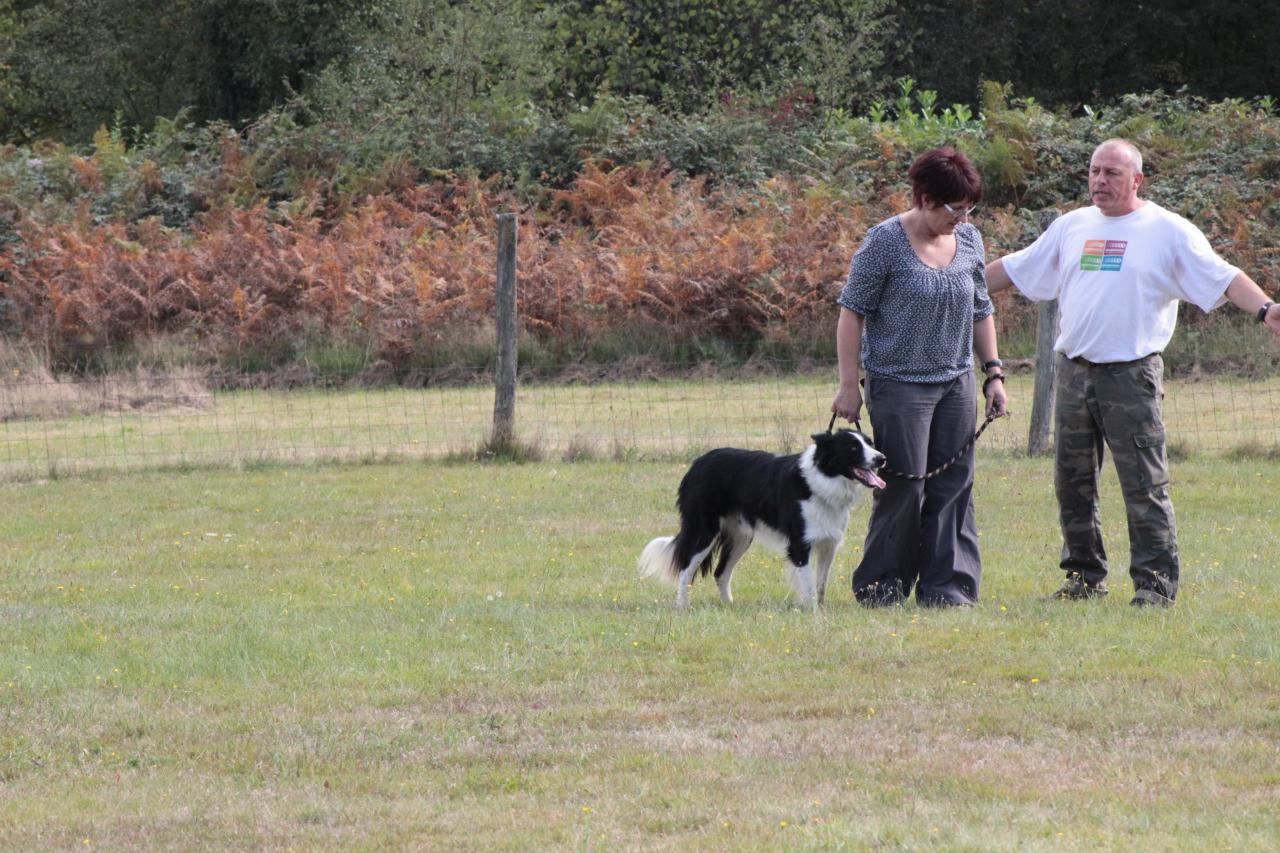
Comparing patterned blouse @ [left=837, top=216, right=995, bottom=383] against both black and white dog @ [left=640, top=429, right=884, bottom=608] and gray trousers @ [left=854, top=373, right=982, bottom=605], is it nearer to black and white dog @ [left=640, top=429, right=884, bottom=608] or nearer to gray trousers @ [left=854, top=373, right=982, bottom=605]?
gray trousers @ [left=854, top=373, right=982, bottom=605]

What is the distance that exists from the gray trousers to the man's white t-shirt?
0.64 m

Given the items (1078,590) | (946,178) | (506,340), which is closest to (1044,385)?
(506,340)

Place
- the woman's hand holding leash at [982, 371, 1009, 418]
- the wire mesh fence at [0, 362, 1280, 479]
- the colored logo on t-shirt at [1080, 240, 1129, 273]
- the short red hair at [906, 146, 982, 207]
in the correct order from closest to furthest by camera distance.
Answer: the short red hair at [906, 146, 982, 207] → the colored logo on t-shirt at [1080, 240, 1129, 273] → the woman's hand holding leash at [982, 371, 1009, 418] → the wire mesh fence at [0, 362, 1280, 479]

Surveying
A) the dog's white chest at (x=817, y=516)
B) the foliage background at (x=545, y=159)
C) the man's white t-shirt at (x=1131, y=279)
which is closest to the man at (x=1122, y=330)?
the man's white t-shirt at (x=1131, y=279)

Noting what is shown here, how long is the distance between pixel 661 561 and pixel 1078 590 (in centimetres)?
205

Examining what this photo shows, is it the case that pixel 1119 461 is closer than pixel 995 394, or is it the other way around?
pixel 1119 461

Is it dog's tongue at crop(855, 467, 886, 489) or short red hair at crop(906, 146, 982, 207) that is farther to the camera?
dog's tongue at crop(855, 467, 886, 489)

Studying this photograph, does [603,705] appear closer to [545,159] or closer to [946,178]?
[946,178]

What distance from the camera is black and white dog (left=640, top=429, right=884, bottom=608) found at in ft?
26.0

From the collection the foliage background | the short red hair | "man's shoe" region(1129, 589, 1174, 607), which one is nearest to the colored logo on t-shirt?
the short red hair

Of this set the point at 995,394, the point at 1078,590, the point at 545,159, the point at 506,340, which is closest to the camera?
the point at 995,394

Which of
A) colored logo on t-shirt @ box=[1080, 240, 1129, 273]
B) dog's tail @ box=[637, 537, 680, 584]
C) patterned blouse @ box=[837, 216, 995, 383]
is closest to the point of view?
colored logo on t-shirt @ box=[1080, 240, 1129, 273]

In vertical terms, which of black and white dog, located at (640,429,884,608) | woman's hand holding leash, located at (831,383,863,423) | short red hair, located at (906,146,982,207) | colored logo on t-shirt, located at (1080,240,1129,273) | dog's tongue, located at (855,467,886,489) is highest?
short red hair, located at (906,146,982,207)

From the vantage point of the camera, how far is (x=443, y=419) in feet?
55.7
